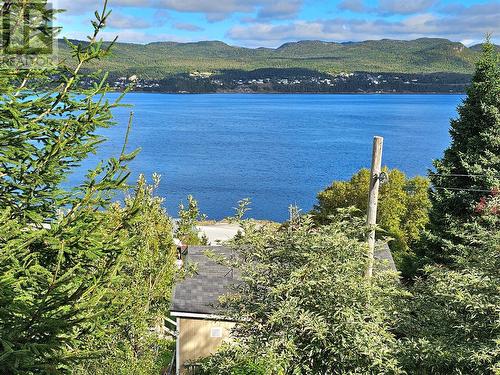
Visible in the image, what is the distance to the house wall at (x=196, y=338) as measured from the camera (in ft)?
62.8

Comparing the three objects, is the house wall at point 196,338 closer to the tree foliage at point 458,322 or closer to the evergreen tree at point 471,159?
the tree foliage at point 458,322

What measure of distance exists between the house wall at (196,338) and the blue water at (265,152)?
18.8 m

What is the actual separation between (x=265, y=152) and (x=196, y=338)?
7903 centimetres

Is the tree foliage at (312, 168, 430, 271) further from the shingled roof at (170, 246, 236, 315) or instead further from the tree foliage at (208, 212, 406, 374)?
the tree foliage at (208, 212, 406, 374)

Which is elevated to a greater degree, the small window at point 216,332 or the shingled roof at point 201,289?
the shingled roof at point 201,289

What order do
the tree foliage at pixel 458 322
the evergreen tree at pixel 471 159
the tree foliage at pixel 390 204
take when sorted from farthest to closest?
1. the tree foliage at pixel 390 204
2. the evergreen tree at pixel 471 159
3. the tree foliage at pixel 458 322

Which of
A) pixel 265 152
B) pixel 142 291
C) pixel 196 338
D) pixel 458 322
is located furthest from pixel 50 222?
pixel 265 152

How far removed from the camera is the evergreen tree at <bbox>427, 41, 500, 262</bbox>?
20969mm

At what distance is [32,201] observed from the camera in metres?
5.92

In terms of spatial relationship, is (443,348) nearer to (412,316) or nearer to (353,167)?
(412,316)

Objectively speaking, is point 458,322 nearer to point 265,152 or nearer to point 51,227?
point 51,227

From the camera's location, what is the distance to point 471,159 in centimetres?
2130

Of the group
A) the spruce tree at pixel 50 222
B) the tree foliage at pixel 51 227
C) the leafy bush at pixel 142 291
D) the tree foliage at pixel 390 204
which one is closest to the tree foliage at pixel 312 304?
the leafy bush at pixel 142 291

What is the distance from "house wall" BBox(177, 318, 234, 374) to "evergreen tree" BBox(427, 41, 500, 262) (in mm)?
9703
